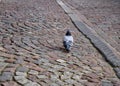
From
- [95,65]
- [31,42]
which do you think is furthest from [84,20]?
[95,65]

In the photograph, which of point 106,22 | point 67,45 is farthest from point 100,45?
point 106,22

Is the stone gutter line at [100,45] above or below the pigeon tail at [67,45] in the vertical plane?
below

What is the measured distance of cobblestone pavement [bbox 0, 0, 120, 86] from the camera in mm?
4645

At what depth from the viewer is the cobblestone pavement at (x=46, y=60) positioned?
464 centimetres

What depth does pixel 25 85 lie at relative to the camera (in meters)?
4.36

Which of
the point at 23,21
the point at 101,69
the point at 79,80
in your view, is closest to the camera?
the point at 79,80

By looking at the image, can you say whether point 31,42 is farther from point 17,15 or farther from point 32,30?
point 17,15

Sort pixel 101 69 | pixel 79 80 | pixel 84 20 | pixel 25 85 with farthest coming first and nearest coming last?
1. pixel 84 20
2. pixel 101 69
3. pixel 79 80
4. pixel 25 85

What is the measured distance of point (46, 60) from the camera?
18.2ft

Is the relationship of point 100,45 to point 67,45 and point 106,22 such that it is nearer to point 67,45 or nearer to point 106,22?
point 67,45

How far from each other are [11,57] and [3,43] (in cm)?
104

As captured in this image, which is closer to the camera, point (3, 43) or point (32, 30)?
point (3, 43)

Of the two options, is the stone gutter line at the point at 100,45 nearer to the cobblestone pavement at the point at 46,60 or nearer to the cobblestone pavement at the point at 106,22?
the cobblestone pavement at the point at 46,60

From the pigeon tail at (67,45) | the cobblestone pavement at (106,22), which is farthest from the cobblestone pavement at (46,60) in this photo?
the cobblestone pavement at (106,22)
